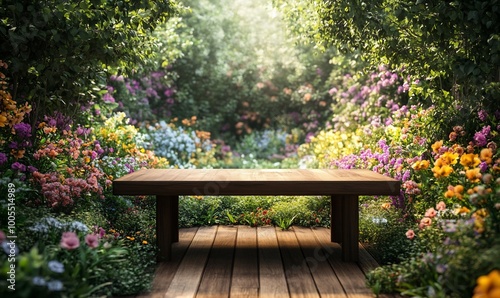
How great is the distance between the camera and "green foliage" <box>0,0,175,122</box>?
4383 millimetres

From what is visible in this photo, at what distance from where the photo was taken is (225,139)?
12.4 metres

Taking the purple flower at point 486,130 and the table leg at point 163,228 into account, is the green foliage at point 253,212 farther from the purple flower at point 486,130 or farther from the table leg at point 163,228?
the purple flower at point 486,130

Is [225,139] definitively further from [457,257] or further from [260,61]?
[457,257]

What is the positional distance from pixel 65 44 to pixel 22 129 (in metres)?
0.77

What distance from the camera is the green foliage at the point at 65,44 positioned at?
14.4 ft

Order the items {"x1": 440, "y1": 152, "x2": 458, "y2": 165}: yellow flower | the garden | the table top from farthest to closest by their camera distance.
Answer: the table top → {"x1": 440, "y1": 152, "x2": 458, "y2": 165}: yellow flower → the garden

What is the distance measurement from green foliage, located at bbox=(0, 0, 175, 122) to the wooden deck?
163cm

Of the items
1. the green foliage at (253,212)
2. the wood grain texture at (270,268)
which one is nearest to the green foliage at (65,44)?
the green foliage at (253,212)

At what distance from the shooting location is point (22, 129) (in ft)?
15.5

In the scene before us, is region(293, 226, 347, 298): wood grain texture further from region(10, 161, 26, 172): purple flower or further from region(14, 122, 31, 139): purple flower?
region(14, 122, 31, 139): purple flower

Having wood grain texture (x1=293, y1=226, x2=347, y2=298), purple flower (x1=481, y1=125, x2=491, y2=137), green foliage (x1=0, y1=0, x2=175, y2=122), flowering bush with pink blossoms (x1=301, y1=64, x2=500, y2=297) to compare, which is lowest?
wood grain texture (x1=293, y1=226, x2=347, y2=298)

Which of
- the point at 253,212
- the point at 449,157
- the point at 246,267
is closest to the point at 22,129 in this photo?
the point at 246,267

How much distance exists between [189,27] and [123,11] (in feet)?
23.6

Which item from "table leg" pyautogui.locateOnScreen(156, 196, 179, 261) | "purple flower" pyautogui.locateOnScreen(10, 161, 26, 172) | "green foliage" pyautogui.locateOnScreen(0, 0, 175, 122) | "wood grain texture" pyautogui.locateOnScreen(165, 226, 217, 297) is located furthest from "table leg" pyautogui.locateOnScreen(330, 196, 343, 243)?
"purple flower" pyautogui.locateOnScreen(10, 161, 26, 172)
